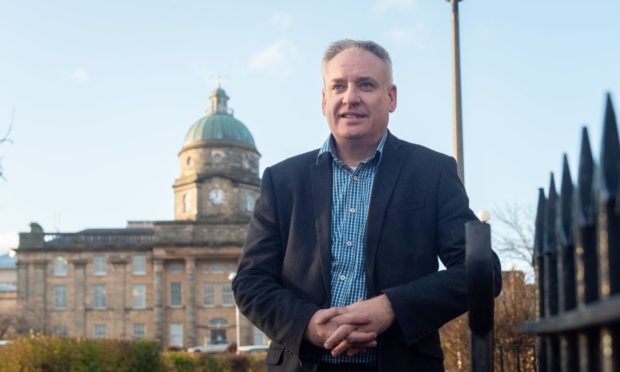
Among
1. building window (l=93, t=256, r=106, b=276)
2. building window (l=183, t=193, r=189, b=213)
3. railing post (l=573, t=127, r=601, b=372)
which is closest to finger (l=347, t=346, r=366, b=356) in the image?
railing post (l=573, t=127, r=601, b=372)

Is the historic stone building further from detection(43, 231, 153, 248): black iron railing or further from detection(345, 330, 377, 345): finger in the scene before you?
detection(345, 330, 377, 345): finger

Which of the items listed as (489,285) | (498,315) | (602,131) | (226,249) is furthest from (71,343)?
(226,249)

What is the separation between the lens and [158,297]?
66.2 m

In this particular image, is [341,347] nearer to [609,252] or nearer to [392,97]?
[392,97]

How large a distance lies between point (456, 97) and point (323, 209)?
A: 25.4 ft

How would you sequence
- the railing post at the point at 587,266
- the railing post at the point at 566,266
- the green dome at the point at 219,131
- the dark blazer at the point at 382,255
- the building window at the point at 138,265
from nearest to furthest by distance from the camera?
the railing post at the point at 587,266
the railing post at the point at 566,266
the dark blazer at the point at 382,255
the building window at the point at 138,265
the green dome at the point at 219,131

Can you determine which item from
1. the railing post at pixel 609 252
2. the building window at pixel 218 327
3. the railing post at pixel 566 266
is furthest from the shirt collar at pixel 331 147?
the building window at pixel 218 327

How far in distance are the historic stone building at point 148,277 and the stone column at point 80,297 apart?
82 millimetres

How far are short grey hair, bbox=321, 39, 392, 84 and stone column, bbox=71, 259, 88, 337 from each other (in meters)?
66.9

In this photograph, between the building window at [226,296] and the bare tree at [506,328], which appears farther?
the building window at [226,296]

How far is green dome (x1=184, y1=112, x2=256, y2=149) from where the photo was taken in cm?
7431

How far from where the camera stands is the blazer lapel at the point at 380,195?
2734 millimetres

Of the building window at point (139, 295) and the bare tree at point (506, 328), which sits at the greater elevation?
the building window at point (139, 295)

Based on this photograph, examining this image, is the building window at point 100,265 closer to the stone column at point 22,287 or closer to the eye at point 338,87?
the stone column at point 22,287
